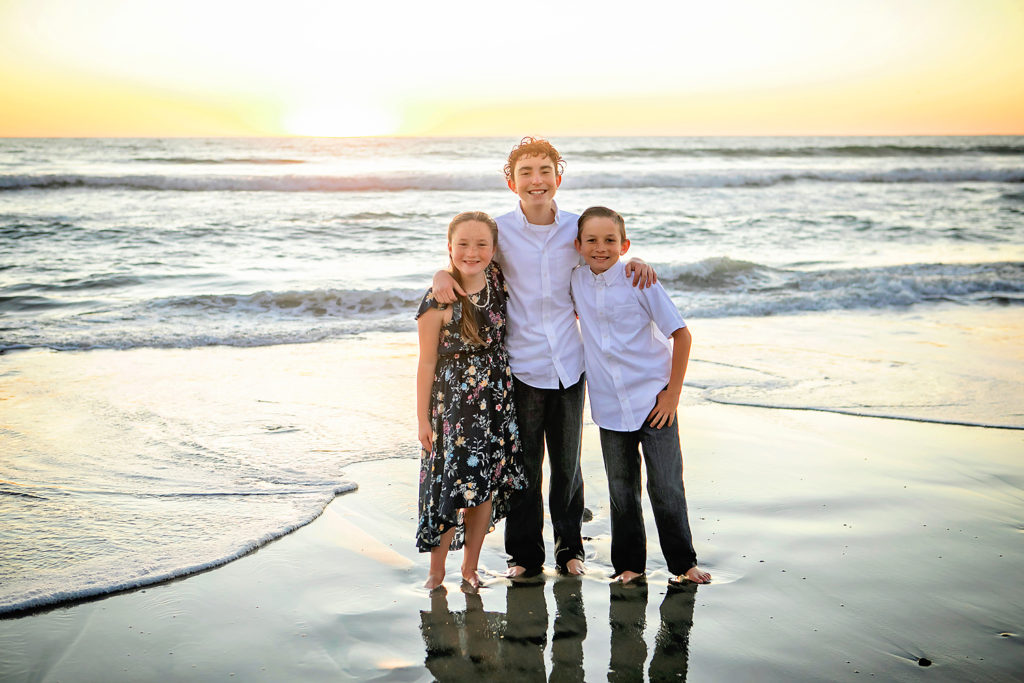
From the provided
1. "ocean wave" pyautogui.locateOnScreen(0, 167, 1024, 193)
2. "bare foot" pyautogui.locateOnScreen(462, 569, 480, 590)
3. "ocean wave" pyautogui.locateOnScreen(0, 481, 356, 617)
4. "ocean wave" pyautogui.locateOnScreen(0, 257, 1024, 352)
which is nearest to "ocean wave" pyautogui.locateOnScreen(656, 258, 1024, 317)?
"ocean wave" pyautogui.locateOnScreen(0, 257, 1024, 352)

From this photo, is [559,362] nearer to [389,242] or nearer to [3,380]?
[3,380]

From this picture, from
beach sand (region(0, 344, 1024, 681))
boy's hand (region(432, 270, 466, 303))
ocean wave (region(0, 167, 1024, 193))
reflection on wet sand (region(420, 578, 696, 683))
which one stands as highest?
ocean wave (region(0, 167, 1024, 193))

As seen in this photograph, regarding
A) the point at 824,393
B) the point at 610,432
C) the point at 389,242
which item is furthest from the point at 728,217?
the point at 610,432

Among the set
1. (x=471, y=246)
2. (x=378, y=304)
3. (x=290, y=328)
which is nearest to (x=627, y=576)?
(x=471, y=246)

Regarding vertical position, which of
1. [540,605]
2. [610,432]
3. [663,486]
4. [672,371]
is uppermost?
[672,371]

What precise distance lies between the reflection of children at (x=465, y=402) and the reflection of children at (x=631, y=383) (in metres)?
0.37

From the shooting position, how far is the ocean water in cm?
376

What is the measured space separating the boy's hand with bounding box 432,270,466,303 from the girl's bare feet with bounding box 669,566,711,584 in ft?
4.77

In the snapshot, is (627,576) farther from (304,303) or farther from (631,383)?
Answer: (304,303)

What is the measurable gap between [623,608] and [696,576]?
1.23ft

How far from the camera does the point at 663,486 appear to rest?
9.82 ft

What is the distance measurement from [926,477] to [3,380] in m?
6.55

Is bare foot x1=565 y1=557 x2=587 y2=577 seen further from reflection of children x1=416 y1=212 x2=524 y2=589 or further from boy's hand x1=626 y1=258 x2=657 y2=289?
boy's hand x1=626 y1=258 x2=657 y2=289

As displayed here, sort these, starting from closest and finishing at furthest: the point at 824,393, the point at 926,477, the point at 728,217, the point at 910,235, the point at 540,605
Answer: the point at 540,605 → the point at 926,477 → the point at 824,393 → the point at 910,235 → the point at 728,217
